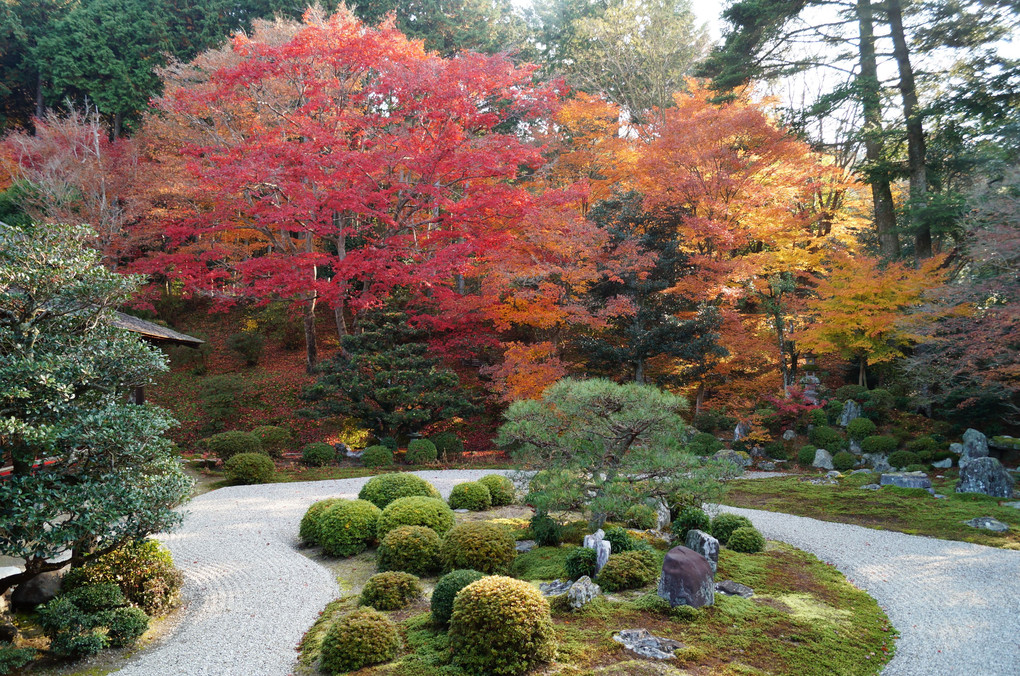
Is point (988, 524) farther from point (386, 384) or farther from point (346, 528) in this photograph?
point (386, 384)

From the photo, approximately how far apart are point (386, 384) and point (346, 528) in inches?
283

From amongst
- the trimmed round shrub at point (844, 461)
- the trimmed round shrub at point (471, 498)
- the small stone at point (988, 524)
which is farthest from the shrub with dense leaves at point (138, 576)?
the trimmed round shrub at point (844, 461)

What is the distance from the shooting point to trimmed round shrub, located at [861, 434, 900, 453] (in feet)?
43.4

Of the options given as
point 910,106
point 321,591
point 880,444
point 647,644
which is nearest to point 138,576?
point 321,591

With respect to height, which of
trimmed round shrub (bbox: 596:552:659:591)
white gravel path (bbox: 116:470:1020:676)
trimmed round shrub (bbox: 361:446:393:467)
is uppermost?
trimmed round shrub (bbox: 361:446:393:467)

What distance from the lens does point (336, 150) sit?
15031 mm

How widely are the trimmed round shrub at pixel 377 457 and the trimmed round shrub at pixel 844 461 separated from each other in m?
10.5

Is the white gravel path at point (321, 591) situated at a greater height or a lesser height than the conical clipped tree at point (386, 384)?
lesser

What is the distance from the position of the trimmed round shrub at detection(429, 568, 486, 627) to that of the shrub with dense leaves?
9.57 feet

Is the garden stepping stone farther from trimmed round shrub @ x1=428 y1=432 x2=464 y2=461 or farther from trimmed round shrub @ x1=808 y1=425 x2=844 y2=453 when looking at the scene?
trimmed round shrub @ x1=808 y1=425 x2=844 y2=453

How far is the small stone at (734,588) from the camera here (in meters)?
6.30

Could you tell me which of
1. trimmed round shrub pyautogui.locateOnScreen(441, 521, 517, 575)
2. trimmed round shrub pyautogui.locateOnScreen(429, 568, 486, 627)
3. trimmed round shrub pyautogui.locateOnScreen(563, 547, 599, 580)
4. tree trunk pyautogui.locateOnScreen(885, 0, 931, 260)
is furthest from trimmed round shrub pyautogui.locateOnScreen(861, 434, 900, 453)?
trimmed round shrub pyautogui.locateOnScreen(429, 568, 486, 627)

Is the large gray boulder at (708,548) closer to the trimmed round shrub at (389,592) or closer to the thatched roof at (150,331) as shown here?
the trimmed round shrub at (389,592)

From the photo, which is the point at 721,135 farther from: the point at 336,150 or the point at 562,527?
the point at 562,527
